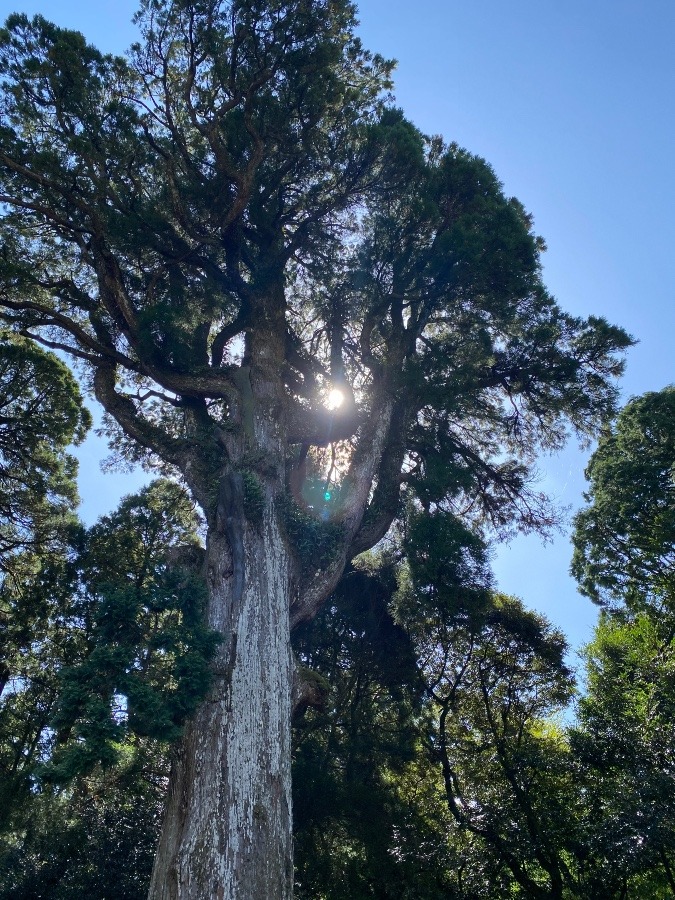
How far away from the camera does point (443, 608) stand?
11.5 metres

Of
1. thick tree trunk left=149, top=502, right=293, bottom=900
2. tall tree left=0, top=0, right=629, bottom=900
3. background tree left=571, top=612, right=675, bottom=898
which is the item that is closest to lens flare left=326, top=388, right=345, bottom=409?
tall tree left=0, top=0, right=629, bottom=900

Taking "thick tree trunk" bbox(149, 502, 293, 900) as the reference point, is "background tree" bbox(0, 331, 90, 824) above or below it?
above

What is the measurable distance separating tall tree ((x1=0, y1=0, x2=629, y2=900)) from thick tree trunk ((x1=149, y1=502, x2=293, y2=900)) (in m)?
0.44

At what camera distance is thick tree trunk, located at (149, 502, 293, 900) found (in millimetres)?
4887

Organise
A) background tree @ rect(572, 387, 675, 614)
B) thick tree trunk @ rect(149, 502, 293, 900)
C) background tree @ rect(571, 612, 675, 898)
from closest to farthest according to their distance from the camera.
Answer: thick tree trunk @ rect(149, 502, 293, 900)
background tree @ rect(571, 612, 675, 898)
background tree @ rect(572, 387, 675, 614)

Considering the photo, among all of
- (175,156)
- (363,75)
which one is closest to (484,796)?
(175,156)

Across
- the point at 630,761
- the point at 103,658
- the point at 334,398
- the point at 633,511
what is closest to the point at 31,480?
the point at 334,398

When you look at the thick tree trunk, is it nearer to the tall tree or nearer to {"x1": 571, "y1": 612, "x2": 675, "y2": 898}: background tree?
the tall tree

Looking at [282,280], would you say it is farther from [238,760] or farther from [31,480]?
[238,760]

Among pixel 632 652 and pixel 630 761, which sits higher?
pixel 632 652

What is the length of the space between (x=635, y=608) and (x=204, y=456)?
399 inches

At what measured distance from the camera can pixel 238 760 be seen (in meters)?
5.51

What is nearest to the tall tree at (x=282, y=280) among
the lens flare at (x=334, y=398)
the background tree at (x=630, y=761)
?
the lens flare at (x=334, y=398)

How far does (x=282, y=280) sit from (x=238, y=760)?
7.94 metres
